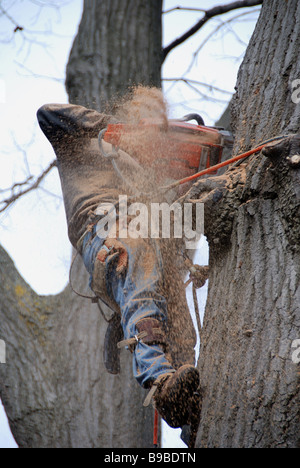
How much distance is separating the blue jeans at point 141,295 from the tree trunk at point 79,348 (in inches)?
70.3

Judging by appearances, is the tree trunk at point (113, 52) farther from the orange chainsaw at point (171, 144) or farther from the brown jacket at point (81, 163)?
the orange chainsaw at point (171, 144)

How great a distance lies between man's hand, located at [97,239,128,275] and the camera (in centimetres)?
250

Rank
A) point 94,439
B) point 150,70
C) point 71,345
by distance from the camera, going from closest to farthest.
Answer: point 94,439, point 71,345, point 150,70

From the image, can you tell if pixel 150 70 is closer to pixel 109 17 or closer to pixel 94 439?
pixel 109 17

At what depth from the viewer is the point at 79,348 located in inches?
170

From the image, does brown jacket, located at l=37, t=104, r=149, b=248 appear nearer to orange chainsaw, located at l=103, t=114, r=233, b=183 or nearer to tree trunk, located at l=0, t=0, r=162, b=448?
orange chainsaw, located at l=103, t=114, r=233, b=183

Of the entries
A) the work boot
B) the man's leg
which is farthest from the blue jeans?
the work boot

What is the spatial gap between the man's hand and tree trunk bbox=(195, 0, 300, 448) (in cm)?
49

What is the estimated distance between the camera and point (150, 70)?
15.2 feet

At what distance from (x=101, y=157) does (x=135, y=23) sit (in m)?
2.24

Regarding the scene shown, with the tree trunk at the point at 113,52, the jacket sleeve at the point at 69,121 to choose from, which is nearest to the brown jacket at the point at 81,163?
the jacket sleeve at the point at 69,121

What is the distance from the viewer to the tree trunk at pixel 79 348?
4.05 m
